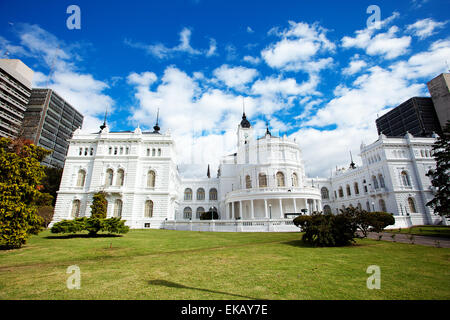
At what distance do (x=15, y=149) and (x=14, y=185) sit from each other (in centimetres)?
274

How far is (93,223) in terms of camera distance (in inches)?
701

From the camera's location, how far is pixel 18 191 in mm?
12320

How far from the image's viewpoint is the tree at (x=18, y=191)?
1184 centimetres

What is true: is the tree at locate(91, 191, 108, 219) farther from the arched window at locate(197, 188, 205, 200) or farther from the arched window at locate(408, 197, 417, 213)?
the arched window at locate(408, 197, 417, 213)

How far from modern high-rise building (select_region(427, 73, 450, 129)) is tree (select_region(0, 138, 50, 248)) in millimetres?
89427

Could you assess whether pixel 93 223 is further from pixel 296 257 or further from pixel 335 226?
pixel 335 226

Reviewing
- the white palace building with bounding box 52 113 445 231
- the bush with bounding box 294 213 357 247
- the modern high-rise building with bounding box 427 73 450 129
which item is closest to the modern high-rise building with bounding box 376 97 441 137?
the modern high-rise building with bounding box 427 73 450 129

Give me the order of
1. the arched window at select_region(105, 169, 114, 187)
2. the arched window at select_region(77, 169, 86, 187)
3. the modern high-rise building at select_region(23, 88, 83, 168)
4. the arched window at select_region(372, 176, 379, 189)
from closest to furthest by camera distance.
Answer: the arched window at select_region(105, 169, 114, 187)
the arched window at select_region(77, 169, 86, 187)
the arched window at select_region(372, 176, 379, 189)
the modern high-rise building at select_region(23, 88, 83, 168)

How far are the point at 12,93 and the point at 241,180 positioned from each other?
57190 mm

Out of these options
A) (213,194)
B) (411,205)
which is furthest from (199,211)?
(411,205)

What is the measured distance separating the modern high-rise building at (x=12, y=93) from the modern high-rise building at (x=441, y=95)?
108 meters

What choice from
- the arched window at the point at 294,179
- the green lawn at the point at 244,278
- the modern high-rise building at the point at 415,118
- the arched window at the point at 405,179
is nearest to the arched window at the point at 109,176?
the green lawn at the point at 244,278

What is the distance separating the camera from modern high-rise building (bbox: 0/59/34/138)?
156ft
